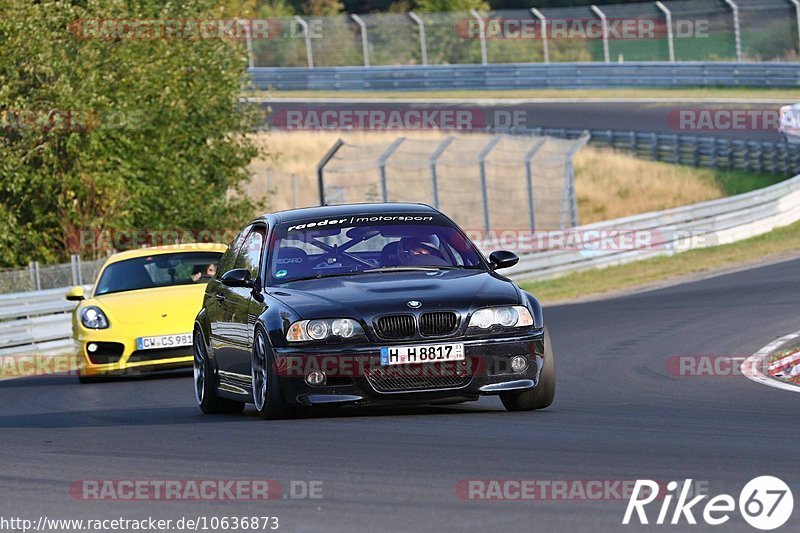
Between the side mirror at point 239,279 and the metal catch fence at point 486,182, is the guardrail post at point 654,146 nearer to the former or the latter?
the metal catch fence at point 486,182

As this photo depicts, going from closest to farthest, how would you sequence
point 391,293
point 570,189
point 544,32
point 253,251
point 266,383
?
point 391,293 < point 266,383 < point 253,251 < point 570,189 < point 544,32

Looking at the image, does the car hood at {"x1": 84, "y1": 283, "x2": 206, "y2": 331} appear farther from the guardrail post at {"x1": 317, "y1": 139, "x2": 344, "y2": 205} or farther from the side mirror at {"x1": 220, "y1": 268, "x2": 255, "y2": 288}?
the guardrail post at {"x1": 317, "y1": 139, "x2": 344, "y2": 205}

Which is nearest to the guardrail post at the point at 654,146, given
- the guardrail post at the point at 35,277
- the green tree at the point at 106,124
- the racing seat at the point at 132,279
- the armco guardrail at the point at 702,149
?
the armco guardrail at the point at 702,149

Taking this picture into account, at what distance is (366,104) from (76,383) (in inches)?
1461

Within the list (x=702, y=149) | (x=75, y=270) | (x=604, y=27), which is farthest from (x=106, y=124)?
(x=604, y=27)

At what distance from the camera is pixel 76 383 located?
1647 centimetres

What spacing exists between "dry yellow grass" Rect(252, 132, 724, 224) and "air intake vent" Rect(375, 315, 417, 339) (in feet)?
91.1

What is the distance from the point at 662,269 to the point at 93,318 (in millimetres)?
13336

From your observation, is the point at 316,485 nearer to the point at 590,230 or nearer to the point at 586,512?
the point at 586,512

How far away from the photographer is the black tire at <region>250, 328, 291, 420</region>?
31.3 ft

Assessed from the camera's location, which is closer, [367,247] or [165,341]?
[367,247]

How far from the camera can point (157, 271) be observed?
16984 millimetres

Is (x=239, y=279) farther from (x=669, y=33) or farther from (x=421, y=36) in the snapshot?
(x=421, y=36)

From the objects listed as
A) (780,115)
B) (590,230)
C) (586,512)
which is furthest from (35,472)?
(780,115)
